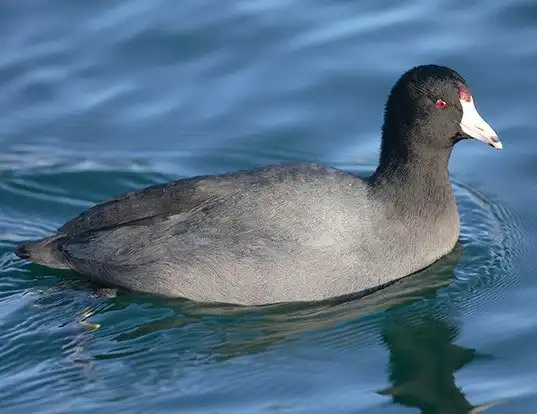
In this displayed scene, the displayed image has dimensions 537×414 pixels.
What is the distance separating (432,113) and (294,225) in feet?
4.40

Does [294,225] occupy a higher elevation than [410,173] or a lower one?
lower

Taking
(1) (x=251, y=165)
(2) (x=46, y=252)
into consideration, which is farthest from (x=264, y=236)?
(1) (x=251, y=165)

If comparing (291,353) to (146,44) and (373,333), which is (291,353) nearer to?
(373,333)

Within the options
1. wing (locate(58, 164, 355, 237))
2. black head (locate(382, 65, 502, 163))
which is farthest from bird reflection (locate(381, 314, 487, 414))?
black head (locate(382, 65, 502, 163))

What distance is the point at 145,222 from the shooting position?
8914 millimetres

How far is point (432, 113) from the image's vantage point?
8992 millimetres

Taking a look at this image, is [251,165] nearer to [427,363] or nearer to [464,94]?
[464,94]

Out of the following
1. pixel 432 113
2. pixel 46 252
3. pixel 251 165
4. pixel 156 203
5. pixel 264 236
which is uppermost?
pixel 251 165

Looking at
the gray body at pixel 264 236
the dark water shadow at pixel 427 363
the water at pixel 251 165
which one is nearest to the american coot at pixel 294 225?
the gray body at pixel 264 236

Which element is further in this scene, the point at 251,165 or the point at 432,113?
the point at 251,165

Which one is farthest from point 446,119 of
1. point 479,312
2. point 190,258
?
point 190,258

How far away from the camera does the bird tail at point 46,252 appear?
9.18 meters

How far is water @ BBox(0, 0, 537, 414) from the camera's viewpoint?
25.6ft

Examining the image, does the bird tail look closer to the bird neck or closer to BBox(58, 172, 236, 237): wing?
BBox(58, 172, 236, 237): wing
